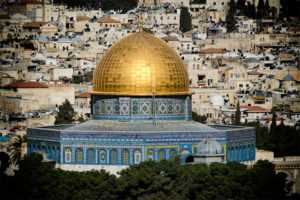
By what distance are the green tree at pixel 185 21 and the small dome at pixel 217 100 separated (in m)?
44.7

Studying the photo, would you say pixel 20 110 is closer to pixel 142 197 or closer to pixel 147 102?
pixel 147 102

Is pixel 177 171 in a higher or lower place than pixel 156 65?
lower

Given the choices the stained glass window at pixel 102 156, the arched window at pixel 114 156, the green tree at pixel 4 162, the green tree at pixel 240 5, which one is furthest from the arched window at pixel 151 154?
the green tree at pixel 240 5

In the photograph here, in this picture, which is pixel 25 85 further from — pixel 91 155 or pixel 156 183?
pixel 156 183

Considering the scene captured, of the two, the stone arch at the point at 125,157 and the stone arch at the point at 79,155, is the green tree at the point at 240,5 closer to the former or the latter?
the stone arch at the point at 79,155

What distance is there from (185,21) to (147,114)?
78.5 meters

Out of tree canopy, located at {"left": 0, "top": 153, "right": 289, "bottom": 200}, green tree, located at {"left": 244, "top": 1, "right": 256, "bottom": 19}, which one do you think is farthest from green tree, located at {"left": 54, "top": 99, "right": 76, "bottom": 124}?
green tree, located at {"left": 244, "top": 1, "right": 256, "bottom": 19}

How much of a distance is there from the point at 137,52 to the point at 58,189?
377 inches

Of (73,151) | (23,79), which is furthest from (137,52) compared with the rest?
(23,79)

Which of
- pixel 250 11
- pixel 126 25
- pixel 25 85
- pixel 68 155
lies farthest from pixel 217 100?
pixel 250 11

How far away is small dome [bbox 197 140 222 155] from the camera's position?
166 feet

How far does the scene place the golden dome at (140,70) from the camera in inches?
2101

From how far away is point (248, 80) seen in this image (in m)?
96.3

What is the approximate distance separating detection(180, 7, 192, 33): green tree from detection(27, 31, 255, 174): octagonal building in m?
75.1
